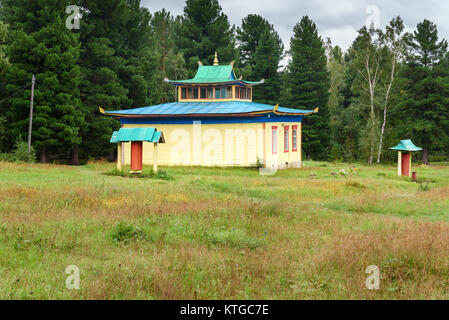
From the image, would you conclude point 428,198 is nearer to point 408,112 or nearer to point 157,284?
point 157,284

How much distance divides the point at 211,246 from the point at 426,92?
43.5 m

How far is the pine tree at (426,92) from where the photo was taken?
46250 mm

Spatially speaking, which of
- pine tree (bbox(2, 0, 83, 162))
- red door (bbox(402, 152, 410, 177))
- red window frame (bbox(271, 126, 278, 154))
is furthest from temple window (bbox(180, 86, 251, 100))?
red door (bbox(402, 152, 410, 177))

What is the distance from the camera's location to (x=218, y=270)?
26.8ft

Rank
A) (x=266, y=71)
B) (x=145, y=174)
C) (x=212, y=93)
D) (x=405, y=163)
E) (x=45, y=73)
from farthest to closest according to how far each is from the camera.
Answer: (x=266, y=71)
(x=212, y=93)
(x=45, y=73)
(x=405, y=163)
(x=145, y=174)

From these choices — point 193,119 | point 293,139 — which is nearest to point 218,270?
point 193,119

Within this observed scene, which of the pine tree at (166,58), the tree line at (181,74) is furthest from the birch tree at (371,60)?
the pine tree at (166,58)

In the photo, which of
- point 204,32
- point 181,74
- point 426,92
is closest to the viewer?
point 426,92

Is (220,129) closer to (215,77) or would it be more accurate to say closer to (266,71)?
(215,77)

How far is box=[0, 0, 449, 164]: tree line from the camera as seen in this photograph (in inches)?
1304

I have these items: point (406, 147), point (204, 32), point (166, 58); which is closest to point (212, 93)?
point (406, 147)

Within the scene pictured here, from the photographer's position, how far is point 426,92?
4772 cm

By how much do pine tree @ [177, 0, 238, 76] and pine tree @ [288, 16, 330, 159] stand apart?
832 centimetres

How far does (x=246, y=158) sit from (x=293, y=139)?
6.53m
